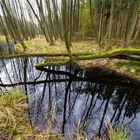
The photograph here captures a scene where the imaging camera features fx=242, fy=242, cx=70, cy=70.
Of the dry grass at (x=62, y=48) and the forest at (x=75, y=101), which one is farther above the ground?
the forest at (x=75, y=101)

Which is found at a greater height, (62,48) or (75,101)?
(75,101)

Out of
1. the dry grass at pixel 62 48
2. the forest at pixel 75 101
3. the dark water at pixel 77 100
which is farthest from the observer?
the dry grass at pixel 62 48

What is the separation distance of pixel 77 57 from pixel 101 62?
2.10 metres

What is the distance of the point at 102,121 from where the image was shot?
639cm

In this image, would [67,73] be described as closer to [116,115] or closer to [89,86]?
[89,86]

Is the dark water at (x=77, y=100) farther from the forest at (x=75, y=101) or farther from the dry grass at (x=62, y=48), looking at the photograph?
the dry grass at (x=62, y=48)

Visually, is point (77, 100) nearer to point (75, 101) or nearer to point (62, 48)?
point (75, 101)

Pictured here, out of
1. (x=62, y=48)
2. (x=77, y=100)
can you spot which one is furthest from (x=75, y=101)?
(x=62, y=48)

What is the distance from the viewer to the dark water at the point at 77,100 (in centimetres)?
611

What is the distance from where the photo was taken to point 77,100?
819cm

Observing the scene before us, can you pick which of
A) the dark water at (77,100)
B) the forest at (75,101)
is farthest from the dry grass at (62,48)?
the dark water at (77,100)

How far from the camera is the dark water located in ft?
20.0

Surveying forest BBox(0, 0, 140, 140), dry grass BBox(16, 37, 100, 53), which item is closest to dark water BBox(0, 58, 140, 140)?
forest BBox(0, 0, 140, 140)

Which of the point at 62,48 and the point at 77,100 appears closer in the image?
the point at 77,100
